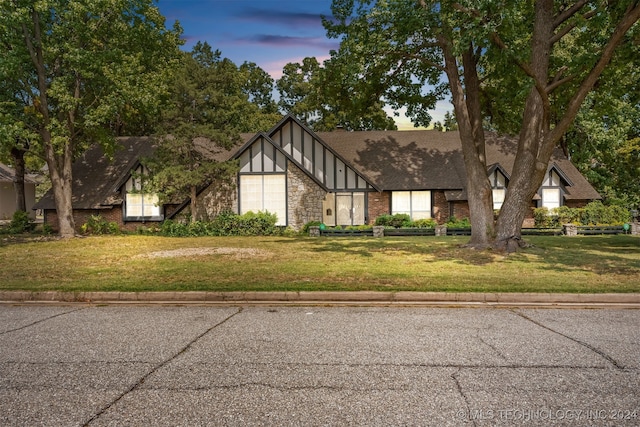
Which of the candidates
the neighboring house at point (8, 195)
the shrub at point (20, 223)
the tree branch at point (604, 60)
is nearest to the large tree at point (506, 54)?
the tree branch at point (604, 60)

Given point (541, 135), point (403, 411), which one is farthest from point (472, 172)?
point (403, 411)

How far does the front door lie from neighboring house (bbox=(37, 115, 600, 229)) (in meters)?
0.07

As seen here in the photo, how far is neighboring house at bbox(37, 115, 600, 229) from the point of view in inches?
1098

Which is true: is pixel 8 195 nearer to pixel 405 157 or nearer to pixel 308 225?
pixel 308 225

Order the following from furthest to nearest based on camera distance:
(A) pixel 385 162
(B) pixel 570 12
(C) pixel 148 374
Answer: (A) pixel 385 162 < (B) pixel 570 12 < (C) pixel 148 374

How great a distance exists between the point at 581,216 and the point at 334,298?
2551cm

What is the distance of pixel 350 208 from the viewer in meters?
30.5

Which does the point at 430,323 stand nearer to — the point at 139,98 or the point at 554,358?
the point at 554,358

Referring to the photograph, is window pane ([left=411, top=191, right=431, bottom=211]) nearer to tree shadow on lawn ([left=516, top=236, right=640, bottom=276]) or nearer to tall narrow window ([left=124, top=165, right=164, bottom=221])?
tree shadow on lawn ([left=516, top=236, right=640, bottom=276])

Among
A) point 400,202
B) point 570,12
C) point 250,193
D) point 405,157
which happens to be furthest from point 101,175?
point 570,12

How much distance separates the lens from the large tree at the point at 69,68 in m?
21.8

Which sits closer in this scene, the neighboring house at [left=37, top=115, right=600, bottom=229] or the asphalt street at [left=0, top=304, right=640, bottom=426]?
the asphalt street at [left=0, top=304, right=640, bottom=426]

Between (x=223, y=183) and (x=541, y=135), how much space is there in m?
17.6

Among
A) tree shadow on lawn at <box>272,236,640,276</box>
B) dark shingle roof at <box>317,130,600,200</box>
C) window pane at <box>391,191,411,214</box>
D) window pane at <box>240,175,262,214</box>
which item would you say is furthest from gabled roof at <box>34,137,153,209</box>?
window pane at <box>391,191,411,214</box>
